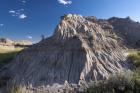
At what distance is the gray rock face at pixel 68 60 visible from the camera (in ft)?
60.3

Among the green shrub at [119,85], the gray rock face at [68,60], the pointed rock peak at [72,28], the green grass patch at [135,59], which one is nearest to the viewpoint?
the green shrub at [119,85]

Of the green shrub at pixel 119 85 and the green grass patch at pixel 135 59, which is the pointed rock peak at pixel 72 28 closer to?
the green grass patch at pixel 135 59

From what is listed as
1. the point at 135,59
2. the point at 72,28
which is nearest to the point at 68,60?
the point at 72,28

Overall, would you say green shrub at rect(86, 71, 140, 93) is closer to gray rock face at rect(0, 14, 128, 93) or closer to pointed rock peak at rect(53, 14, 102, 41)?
gray rock face at rect(0, 14, 128, 93)

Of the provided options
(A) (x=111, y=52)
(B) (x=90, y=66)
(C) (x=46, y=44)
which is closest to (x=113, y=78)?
(B) (x=90, y=66)

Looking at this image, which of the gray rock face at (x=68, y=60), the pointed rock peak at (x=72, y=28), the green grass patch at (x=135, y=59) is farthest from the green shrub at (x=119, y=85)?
the pointed rock peak at (x=72, y=28)

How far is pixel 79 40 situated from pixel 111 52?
2559 millimetres

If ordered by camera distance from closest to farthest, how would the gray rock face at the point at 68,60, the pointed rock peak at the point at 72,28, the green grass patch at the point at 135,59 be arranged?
the gray rock face at the point at 68,60 < the green grass patch at the point at 135,59 < the pointed rock peak at the point at 72,28

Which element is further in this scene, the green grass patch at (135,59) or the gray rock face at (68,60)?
the green grass patch at (135,59)

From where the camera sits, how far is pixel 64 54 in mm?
19969

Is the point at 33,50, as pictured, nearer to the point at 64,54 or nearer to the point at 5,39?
the point at 64,54

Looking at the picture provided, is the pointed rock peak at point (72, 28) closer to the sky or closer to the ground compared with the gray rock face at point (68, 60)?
closer to the sky

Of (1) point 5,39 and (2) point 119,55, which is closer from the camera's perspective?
(2) point 119,55

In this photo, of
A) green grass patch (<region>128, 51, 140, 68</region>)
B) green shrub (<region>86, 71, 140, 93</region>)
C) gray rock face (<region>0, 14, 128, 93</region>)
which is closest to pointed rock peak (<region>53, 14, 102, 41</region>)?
gray rock face (<region>0, 14, 128, 93</region>)
